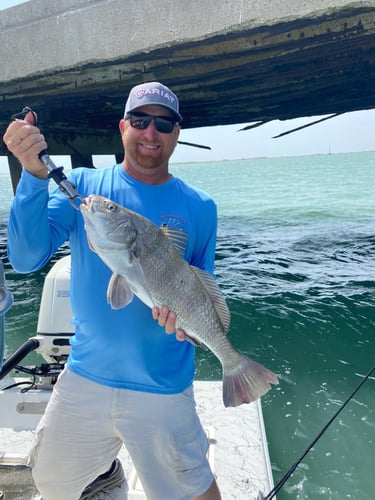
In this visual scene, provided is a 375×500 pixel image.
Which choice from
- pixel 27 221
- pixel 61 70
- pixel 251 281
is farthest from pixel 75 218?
pixel 251 281

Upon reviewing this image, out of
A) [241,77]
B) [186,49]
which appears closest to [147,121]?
[186,49]

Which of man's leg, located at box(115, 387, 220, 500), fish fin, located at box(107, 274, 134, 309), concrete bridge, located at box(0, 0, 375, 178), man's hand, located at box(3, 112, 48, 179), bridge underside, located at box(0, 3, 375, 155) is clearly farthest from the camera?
bridge underside, located at box(0, 3, 375, 155)

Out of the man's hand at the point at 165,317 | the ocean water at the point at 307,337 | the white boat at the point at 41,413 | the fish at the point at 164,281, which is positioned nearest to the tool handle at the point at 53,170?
the fish at the point at 164,281

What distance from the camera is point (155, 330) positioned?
2787mm

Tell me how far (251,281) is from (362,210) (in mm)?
18806

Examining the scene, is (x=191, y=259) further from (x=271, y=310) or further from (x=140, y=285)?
(x=271, y=310)

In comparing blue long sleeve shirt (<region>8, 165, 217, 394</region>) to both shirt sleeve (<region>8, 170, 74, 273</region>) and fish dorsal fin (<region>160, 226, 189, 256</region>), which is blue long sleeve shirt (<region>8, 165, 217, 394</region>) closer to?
shirt sleeve (<region>8, 170, 74, 273</region>)

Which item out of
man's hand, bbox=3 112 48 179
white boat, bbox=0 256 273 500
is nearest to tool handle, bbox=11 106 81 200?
man's hand, bbox=3 112 48 179

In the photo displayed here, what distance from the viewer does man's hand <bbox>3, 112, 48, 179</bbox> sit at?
7.77ft

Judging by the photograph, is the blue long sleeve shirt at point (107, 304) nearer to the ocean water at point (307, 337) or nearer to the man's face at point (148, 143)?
the man's face at point (148, 143)

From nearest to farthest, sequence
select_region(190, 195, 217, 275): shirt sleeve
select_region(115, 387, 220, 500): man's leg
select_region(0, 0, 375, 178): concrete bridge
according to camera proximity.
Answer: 1. select_region(115, 387, 220, 500): man's leg
2. select_region(190, 195, 217, 275): shirt sleeve
3. select_region(0, 0, 375, 178): concrete bridge

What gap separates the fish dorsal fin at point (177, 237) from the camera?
2740mm

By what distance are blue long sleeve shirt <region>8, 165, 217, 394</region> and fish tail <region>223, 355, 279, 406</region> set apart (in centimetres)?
33

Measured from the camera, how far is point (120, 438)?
284 centimetres
